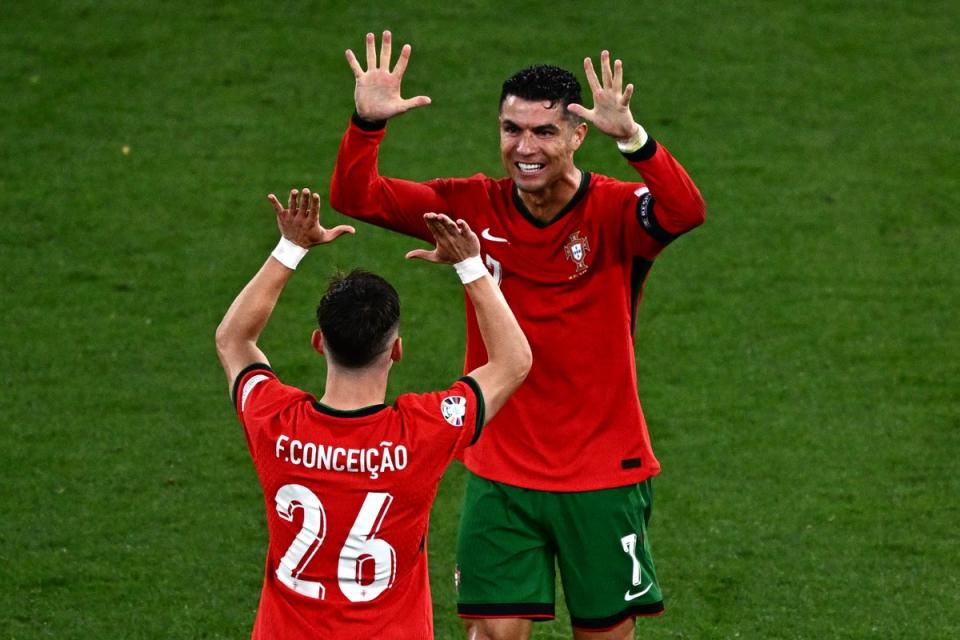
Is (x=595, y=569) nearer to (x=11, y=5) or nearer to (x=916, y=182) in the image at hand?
(x=916, y=182)

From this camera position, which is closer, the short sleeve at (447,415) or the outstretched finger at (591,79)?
the short sleeve at (447,415)

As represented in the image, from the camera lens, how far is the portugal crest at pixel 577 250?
17.5 ft

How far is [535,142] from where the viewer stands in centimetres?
528

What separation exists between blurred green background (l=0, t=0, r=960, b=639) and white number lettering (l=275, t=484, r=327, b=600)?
274 centimetres

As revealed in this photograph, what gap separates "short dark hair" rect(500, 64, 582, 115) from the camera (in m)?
5.30

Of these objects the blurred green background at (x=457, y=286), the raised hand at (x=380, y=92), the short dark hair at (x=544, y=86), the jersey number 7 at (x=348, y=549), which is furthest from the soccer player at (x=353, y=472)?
the blurred green background at (x=457, y=286)

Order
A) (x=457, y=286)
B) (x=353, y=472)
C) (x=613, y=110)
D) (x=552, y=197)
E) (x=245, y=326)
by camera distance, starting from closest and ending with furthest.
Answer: (x=353, y=472) < (x=245, y=326) < (x=613, y=110) < (x=552, y=197) < (x=457, y=286)

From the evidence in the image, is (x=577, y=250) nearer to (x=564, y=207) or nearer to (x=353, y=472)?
(x=564, y=207)

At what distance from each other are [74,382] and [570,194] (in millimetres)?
4529

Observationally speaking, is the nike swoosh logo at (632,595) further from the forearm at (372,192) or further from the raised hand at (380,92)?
the raised hand at (380,92)

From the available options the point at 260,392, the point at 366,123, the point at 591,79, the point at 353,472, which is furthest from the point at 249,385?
the point at 591,79

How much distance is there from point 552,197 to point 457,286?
15.6 feet

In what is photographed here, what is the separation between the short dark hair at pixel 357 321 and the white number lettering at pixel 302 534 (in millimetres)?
363

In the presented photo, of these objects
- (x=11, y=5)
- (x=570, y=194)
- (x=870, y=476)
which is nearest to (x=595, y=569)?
(x=570, y=194)
